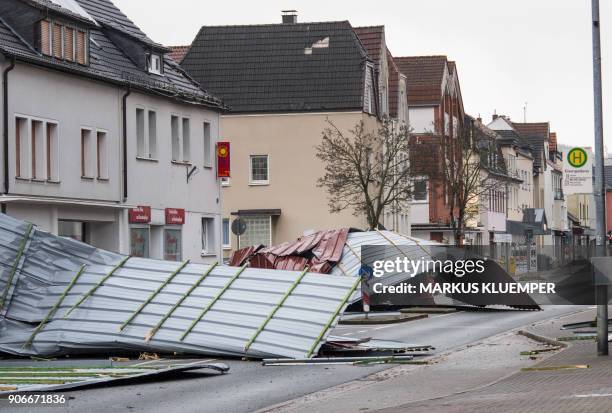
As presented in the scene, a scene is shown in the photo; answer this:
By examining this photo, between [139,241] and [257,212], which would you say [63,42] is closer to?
[139,241]

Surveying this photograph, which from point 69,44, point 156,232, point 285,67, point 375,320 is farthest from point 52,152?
point 285,67

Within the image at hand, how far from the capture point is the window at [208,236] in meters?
50.1

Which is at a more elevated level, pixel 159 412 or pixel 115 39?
pixel 115 39

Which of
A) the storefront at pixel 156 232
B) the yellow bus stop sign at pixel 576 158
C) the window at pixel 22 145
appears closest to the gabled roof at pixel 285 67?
the storefront at pixel 156 232

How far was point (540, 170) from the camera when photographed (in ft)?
436

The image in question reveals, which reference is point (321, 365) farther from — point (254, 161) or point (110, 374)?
point (254, 161)

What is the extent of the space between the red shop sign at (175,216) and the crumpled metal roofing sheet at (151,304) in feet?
61.7

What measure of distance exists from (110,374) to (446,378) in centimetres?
471

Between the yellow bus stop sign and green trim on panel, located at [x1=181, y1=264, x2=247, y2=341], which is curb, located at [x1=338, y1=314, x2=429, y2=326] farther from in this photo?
the yellow bus stop sign

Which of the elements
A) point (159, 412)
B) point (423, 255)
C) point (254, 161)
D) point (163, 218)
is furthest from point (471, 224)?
point (159, 412)

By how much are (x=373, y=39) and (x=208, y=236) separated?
2493 cm

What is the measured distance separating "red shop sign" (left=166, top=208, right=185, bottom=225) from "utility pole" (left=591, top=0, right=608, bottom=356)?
25.9 meters

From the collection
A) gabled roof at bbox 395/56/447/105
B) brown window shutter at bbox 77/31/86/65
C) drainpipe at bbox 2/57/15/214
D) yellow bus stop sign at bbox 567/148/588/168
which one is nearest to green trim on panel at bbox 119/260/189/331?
yellow bus stop sign at bbox 567/148/588/168

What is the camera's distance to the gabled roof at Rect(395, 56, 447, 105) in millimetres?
89750
